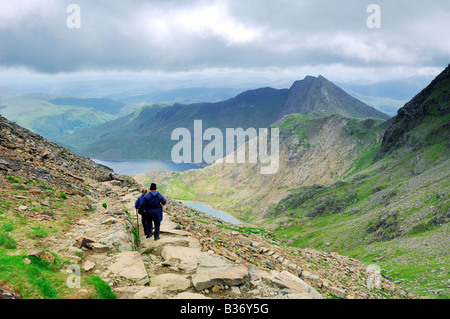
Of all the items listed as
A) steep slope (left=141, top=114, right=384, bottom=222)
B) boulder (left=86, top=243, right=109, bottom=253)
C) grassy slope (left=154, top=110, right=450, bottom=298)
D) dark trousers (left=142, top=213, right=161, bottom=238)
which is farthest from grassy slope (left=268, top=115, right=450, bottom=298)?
steep slope (left=141, top=114, right=384, bottom=222)

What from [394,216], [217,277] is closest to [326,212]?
[394,216]

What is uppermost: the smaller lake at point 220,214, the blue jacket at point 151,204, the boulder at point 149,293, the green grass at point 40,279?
the blue jacket at point 151,204

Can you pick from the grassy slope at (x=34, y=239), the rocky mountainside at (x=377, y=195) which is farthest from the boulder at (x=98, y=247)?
the rocky mountainside at (x=377, y=195)

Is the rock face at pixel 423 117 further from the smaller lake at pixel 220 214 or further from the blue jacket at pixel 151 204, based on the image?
the blue jacket at pixel 151 204

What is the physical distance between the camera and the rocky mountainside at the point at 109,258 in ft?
33.2

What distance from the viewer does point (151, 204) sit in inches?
648

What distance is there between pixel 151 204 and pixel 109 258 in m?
4.20

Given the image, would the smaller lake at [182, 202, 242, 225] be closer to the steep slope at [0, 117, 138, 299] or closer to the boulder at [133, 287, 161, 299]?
the steep slope at [0, 117, 138, 299]

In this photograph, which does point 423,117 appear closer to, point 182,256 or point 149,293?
point 182,256

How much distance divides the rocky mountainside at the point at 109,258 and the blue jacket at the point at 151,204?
167 centimetres

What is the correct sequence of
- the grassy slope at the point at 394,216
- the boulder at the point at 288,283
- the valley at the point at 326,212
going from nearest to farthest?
the boulder at the point at 288,283
the valley at the point at 326,212
the grassy slope at the point at 394,216

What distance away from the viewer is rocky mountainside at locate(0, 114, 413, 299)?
33.2ft

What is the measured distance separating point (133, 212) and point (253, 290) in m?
13.0
